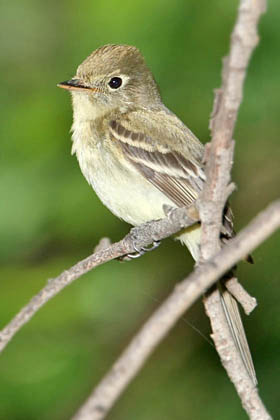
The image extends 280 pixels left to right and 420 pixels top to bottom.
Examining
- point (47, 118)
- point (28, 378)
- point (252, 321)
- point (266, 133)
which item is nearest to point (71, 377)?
point (28, 378)

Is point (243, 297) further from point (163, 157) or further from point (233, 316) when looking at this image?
point (163, 157)

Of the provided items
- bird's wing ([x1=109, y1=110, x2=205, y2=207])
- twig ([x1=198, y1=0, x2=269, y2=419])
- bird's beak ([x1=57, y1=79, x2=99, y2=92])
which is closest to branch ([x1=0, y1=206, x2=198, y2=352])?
twig ([x1=198, y1=0, x2=269, y2=419])

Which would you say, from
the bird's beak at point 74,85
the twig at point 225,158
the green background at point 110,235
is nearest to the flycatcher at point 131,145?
the bird's beak at point 74,85

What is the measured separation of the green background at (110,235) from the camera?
12.4 feet

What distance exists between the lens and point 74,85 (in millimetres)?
3838

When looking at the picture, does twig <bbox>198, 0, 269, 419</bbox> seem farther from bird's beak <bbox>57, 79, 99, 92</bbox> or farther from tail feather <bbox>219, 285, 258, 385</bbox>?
bird's beak <bbox>57, 79, 99, 92</bbox>

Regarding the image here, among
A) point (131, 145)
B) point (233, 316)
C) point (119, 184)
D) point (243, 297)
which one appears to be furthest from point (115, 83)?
point (243, 297)

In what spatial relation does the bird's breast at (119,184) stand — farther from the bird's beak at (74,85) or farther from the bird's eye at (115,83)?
the bird's eye at (115,83)

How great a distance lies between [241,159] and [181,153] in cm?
49

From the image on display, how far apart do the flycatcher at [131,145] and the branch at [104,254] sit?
17.7 inches

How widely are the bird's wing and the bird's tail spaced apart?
0.60 ft

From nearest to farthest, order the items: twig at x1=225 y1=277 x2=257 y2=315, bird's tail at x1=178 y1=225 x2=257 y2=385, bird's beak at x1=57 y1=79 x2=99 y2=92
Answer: twig at x1=225 y1=277 x2=257 y2=315
bird's tail at x1=178 y1=225 x2=257 y2=385
bird's beak at x1=57 y1=79 x2=99 y2=92

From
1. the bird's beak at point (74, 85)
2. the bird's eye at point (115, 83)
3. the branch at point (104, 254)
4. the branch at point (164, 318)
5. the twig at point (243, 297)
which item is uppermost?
the bird's eye at point (115, 83)

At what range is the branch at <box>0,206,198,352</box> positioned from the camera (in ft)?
7.54
